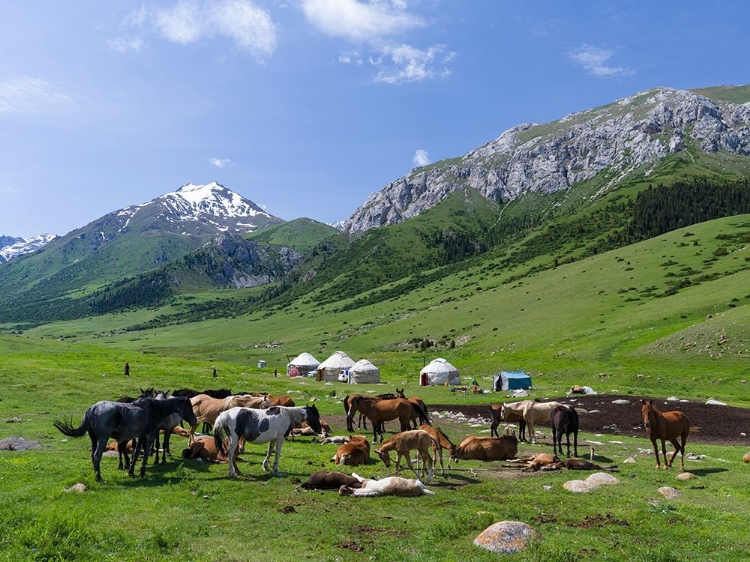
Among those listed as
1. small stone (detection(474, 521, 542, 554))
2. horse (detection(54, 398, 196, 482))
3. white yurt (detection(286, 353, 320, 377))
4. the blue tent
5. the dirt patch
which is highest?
horse (detection(54, 398, 196, 482))

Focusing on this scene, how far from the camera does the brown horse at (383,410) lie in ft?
83.7

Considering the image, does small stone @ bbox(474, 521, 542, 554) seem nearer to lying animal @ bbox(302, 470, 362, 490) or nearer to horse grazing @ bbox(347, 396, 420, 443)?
lying animal @ bbox(302, 470, 362, 490)

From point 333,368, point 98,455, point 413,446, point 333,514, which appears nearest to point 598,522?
point 413,446

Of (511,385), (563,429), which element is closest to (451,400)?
(511,385)

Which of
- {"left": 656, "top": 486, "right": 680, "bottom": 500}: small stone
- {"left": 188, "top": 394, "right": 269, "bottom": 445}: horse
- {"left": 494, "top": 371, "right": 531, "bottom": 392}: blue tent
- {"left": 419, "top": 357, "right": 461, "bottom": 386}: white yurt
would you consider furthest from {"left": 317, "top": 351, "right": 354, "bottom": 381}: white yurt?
{"left": 656, "top": 486, "right": 680, "bottom": 500}: small stone

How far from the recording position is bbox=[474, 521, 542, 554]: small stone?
10.9m

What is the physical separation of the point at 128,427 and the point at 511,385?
46.4 meters

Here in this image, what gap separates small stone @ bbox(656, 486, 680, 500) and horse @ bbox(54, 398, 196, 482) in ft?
56.4

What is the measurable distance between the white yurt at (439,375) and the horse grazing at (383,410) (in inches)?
1664

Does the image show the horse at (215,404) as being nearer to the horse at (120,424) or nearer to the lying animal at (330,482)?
the horse at (120,424)

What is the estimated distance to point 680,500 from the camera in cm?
1509

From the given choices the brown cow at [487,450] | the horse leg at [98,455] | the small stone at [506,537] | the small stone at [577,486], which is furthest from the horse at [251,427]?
the small stone at [577,486]

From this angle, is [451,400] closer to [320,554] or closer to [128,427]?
[128,427]

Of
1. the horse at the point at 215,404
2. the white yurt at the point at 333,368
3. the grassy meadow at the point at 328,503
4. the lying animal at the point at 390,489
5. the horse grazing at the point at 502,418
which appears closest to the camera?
the grassy meadow at the point at 328,503
